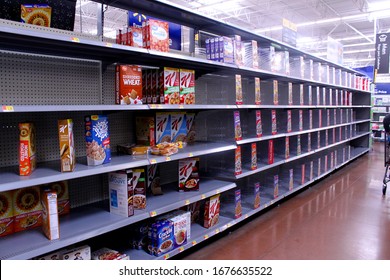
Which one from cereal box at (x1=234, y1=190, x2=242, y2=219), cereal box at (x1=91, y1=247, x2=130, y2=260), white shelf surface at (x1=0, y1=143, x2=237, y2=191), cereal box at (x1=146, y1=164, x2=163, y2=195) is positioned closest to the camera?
white shelf surface at (x1=0, y1=143, x2=237, y2=191)

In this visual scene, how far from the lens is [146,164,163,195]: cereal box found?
3.10 meters

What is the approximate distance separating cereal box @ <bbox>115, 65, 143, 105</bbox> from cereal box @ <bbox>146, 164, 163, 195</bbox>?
830 millimetres

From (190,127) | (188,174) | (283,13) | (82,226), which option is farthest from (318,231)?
(283,13)

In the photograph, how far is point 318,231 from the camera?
12.5 feet

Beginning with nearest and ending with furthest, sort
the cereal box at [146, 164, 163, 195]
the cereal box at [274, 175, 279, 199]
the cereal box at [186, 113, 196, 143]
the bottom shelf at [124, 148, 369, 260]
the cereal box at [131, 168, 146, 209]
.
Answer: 1. the cereal box at [131, 168, 146, 209]
2. the bottom shelf at [124, 148, 369, 260]
3. the cereal box at [146, 164, 163, 195]
4. the cereal box at [186, 113, 196, 143]
5. the cereal box at [274, 175, 279, 199]

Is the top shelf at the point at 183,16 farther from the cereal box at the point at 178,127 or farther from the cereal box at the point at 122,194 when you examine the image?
the cereal box at the point at 122,194

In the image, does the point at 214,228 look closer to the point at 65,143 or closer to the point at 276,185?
the point at 276,185

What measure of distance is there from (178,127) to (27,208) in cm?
153

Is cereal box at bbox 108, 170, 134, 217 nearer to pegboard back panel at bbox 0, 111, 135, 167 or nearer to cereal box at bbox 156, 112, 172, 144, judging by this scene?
pegboard back panel at bbox 0, 111, 135, 167

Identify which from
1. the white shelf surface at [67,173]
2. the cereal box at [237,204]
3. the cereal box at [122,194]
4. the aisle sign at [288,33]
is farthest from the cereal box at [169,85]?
the aisle sign at [288,33]

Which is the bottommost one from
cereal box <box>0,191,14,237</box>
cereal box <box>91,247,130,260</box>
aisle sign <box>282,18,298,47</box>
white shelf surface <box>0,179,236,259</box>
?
cereal box <box>91,247,130,260</box>

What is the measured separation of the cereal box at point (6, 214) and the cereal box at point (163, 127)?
4.24 ft

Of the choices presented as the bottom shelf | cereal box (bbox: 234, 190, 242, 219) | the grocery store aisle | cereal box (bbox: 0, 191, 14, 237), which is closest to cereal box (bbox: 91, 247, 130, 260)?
the bottom shelf
